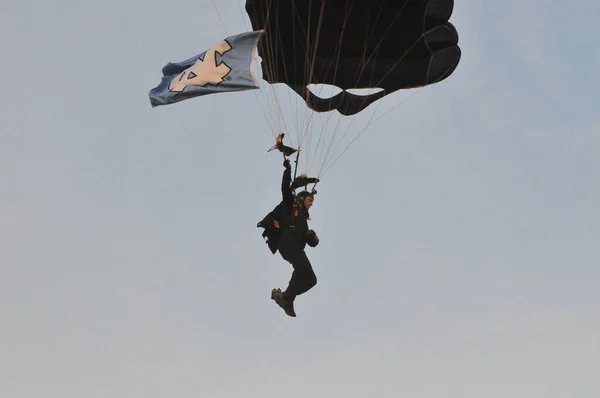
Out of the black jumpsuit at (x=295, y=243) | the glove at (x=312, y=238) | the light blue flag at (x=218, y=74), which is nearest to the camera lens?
the glove at (x=312, y=238)

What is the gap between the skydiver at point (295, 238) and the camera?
23.9 meters

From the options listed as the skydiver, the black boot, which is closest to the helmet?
the skydiver

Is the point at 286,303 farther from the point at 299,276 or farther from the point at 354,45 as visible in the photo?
the point at 354,45

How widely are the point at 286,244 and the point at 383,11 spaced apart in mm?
4785

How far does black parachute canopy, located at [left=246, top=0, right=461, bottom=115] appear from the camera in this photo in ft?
83.9

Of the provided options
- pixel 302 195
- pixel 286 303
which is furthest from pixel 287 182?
pixel 286 303

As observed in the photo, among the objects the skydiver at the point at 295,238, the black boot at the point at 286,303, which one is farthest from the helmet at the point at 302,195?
the black boot at the point at 286,303

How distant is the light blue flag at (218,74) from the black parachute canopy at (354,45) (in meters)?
0.83

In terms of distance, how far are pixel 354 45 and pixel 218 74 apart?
305cm

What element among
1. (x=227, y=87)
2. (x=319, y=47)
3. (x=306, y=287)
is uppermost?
(x=319, y=47)

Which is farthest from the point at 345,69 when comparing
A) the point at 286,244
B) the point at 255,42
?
the point at 286,244

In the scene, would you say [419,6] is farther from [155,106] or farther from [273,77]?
[155,106]

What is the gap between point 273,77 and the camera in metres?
26.3

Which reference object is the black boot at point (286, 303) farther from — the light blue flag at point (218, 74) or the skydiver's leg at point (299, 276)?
the light blue flag at point (218, 74)
